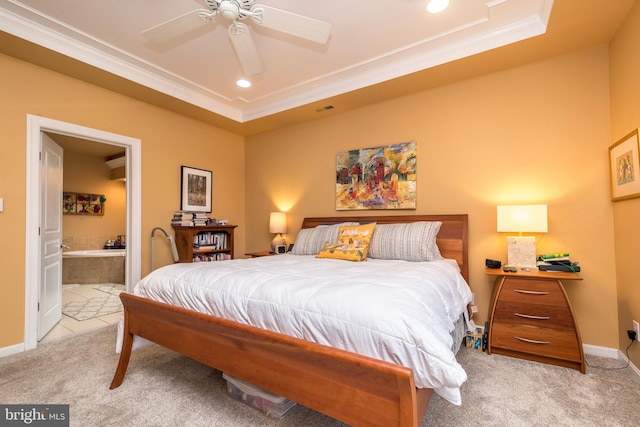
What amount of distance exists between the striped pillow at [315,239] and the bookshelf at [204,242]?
1.34 m

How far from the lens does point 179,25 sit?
2.06m

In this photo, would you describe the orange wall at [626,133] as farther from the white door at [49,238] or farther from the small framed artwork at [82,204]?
the small framed artwork at [82,204]

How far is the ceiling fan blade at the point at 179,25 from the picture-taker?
77.4 inches

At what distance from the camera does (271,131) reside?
4.65 metres

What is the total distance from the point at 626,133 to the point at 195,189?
443 cm

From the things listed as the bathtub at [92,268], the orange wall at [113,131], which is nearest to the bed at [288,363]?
the orange wall at [113,131]

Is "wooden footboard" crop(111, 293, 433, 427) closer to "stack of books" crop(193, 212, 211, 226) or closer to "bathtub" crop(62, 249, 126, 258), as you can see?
"stack of books" crop(193, 212, 211, 226)

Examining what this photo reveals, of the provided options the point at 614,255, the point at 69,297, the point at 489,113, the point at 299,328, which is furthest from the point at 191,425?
the point at 69,297

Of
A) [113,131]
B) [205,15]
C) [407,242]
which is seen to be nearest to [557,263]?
[407,242]

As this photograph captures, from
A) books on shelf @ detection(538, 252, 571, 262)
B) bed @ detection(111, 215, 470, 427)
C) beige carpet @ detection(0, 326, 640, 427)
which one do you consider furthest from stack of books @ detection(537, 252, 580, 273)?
bed @ detection(111, 215, 470, 427)

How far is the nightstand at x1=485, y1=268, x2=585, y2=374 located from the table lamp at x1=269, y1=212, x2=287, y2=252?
2.63m

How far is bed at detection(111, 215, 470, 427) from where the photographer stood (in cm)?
105

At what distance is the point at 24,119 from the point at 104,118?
0.66 m

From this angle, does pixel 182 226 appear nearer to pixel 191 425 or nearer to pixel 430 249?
pixel 191 425
